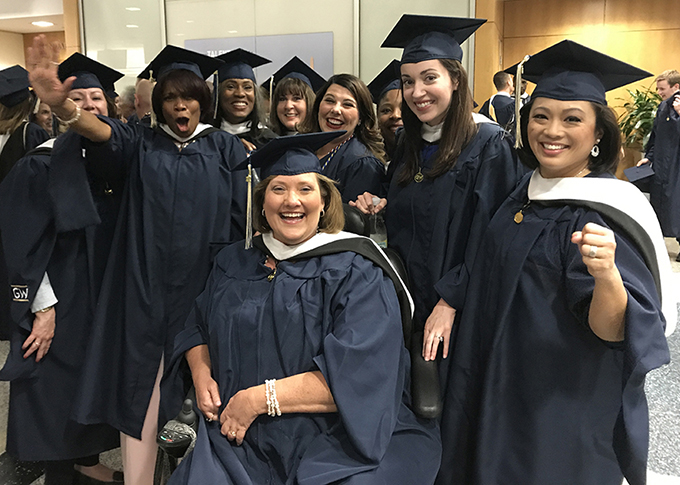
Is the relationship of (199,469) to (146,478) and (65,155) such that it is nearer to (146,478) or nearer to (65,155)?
(146,478)

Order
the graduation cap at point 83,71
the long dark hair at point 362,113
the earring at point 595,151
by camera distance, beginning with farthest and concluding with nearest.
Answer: the long dark hair at point 362,113
the graduation cap at point 83,71
the earring at point 595,151

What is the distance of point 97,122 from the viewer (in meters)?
2.07

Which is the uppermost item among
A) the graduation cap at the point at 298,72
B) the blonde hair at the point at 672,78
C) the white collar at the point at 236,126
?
the blonde hair at the point at 672,78

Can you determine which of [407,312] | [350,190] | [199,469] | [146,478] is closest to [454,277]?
[407,312]

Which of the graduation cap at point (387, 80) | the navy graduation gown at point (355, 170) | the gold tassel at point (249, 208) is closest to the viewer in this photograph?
the gold tassel at point (249, 208)

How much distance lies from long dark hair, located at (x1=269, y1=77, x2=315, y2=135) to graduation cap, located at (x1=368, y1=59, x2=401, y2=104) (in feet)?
1.25

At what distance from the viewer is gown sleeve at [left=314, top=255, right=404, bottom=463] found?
157 centimetres

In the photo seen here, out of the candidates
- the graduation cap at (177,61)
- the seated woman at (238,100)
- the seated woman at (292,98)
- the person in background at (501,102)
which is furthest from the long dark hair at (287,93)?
the person in background at (501,102)

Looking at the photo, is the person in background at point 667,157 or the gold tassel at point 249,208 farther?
the person in background at point 667,157

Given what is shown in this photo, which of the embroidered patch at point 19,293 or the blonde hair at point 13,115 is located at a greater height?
the blonde hair at point 13,115

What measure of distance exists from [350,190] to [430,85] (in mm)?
712

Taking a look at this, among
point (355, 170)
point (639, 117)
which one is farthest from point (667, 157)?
point (355, 170)

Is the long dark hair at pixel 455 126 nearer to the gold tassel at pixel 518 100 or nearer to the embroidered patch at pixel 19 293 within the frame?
the gold tassel at pixel 518 100

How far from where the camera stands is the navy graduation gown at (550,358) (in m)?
1.43
